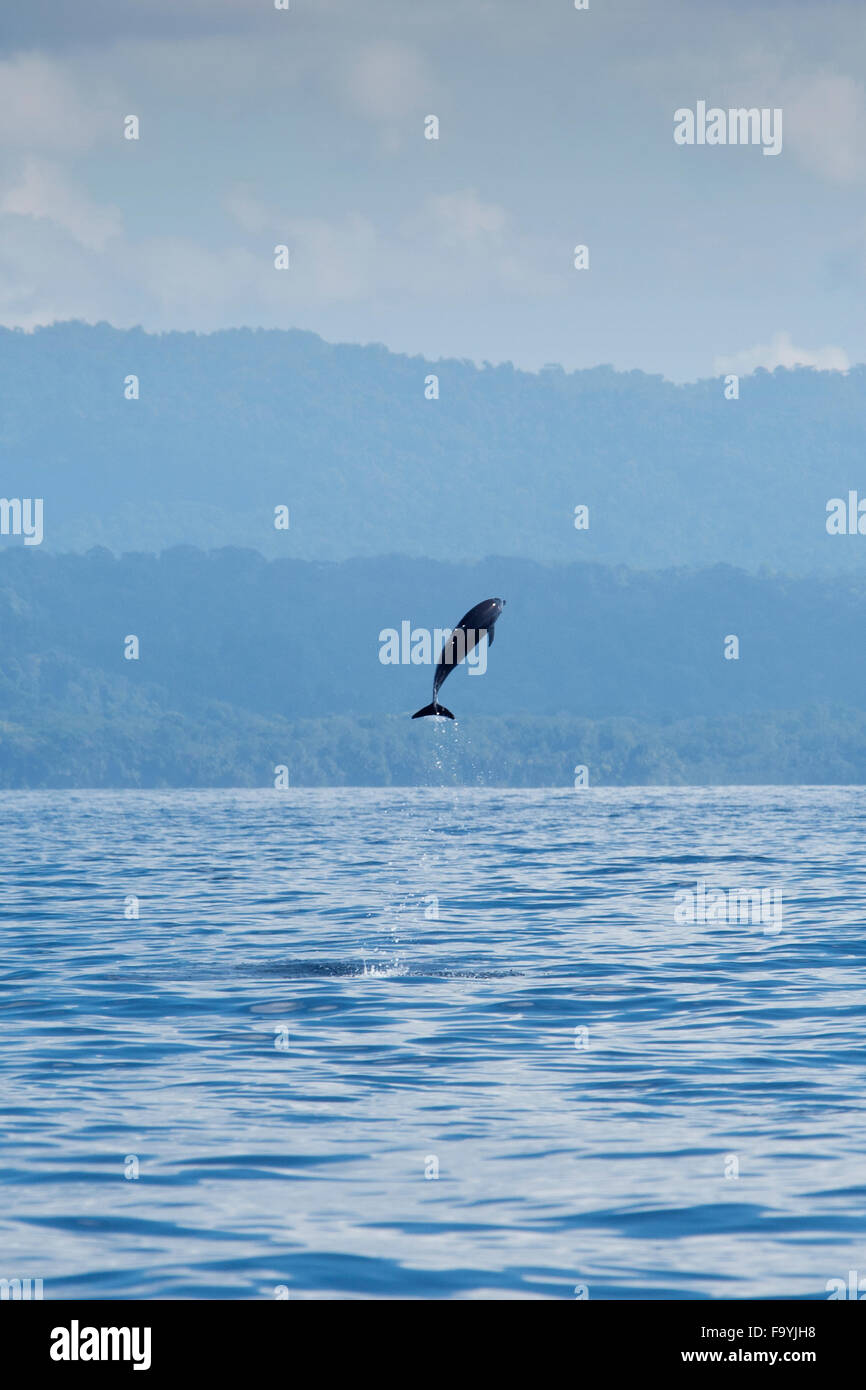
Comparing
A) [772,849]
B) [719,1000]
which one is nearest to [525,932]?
[719,1000]

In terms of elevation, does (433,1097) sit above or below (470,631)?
below

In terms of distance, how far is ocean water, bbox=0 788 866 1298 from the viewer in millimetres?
12125

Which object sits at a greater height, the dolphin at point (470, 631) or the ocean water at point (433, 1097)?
the dolphin at point (470, 631)

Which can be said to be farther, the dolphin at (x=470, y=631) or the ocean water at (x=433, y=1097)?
the dolphin at (x=470, y=631)

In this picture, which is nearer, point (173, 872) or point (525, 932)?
point (525, 932)

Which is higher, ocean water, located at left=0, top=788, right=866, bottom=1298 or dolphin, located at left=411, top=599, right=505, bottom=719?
dolphin, located at left=411, top=599, right=505, bottom=719

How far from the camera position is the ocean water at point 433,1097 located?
12125 mm

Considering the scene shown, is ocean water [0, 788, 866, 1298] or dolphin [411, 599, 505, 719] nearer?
ocean water [0, 788, 866, 1298]

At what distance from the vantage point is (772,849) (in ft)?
181

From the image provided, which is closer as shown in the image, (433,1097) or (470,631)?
(433,1097)

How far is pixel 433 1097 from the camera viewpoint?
55.3 feet
